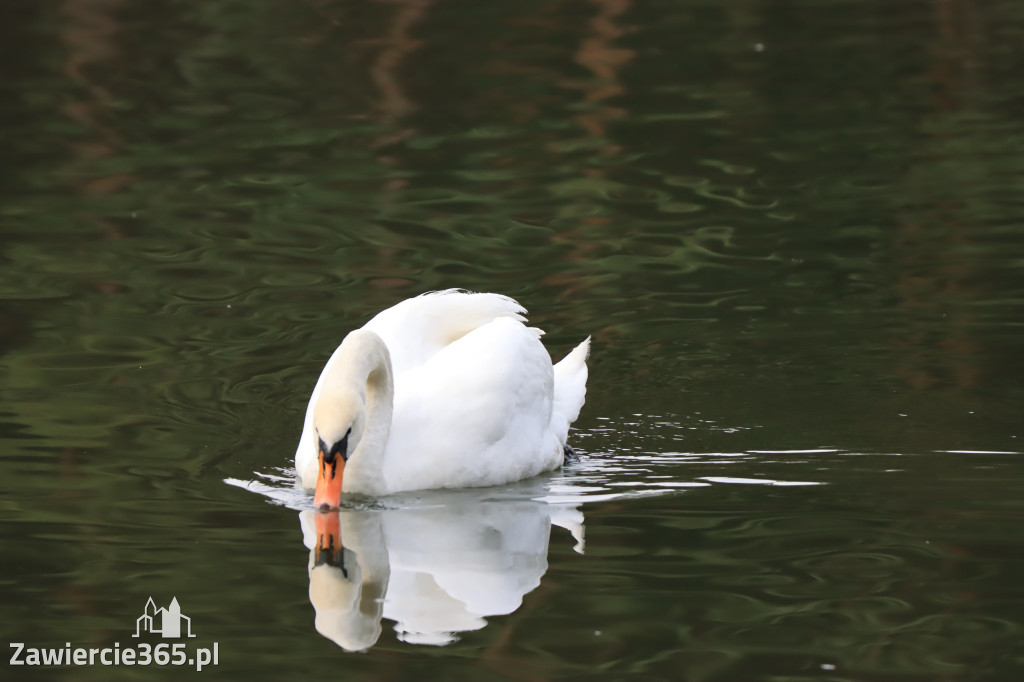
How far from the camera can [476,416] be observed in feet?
26.7

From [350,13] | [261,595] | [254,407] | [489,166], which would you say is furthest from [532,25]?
[261,595]

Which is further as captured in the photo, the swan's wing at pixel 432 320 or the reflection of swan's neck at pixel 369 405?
the swan's wing at pixel 432 320

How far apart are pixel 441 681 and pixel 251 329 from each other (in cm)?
565

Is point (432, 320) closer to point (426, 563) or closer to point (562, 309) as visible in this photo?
point (426, 563)

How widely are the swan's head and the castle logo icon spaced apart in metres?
1.17

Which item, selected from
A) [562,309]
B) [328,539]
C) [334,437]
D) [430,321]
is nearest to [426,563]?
[328,539]

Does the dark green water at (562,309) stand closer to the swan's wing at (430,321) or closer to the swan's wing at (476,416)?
the swan's wing at (476,416)

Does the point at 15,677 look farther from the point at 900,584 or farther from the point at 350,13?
the point at 350,13

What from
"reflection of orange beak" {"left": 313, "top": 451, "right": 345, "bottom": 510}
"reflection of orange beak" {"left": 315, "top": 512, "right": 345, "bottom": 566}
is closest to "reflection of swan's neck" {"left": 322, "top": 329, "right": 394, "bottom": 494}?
"reflection of orange beak" {"left": 313, "top": 451, "right": 345, "bottom": 510}

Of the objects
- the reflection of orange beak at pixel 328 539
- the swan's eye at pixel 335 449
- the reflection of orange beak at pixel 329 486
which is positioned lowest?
the reflection of orange beak at pixel 328 539

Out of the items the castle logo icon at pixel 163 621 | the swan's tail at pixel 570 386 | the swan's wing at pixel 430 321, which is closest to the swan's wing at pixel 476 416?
the swan's wing at pixel 430 321

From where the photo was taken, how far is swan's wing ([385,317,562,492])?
7.98 metres

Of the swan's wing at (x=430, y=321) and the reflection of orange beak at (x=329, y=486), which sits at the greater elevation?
the swan's wing at (x=430, y=321)

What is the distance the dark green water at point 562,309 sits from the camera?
6316mm
